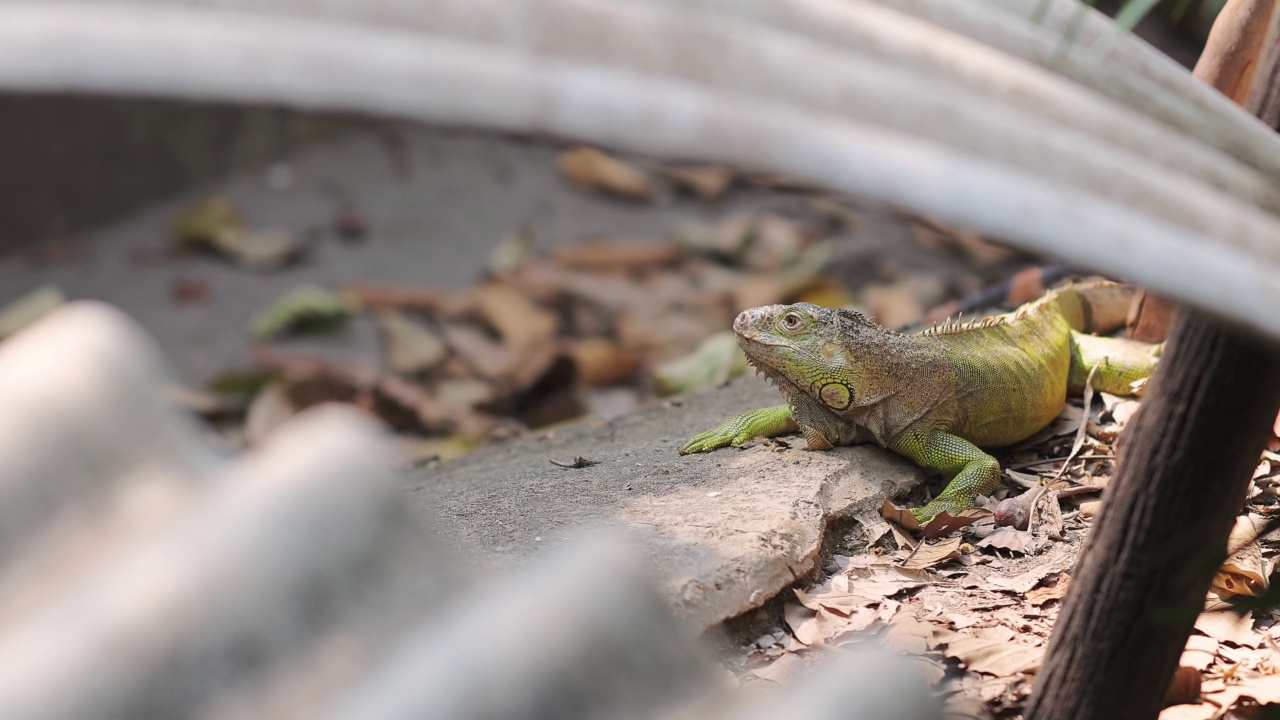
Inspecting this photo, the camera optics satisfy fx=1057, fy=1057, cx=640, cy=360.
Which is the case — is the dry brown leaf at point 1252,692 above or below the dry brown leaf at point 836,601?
above

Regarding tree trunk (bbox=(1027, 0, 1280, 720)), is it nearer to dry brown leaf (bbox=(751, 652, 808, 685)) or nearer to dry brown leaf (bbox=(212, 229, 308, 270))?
dry brown leaf (bbox=(751, 652, 808, 685))

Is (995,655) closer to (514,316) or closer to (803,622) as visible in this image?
(803,622)

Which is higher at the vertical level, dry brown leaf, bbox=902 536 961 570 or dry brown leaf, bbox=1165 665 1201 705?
dry brown leaf, bbox=1165 665 1201 705

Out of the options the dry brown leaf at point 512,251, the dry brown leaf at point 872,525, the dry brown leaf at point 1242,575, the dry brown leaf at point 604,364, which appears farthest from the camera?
the dry brown leaf at point 512,251

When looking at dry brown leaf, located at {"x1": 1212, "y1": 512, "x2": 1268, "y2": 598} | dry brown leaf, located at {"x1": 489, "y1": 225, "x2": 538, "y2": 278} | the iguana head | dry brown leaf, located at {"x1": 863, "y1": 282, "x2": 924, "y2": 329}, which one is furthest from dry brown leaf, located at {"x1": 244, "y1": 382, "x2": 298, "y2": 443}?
dry brown leaf, located at {"x1": 1212, "y1": 512, "x2": 1268, "y2": 598}

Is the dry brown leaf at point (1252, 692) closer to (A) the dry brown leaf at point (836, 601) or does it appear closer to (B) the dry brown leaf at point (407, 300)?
(A) the dry brown leaf at point (836, 601)

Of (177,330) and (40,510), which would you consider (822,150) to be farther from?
(177,330)

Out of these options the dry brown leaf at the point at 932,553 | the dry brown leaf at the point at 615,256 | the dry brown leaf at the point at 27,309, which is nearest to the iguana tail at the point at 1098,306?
the dry brown leaf at the point at 932,553
